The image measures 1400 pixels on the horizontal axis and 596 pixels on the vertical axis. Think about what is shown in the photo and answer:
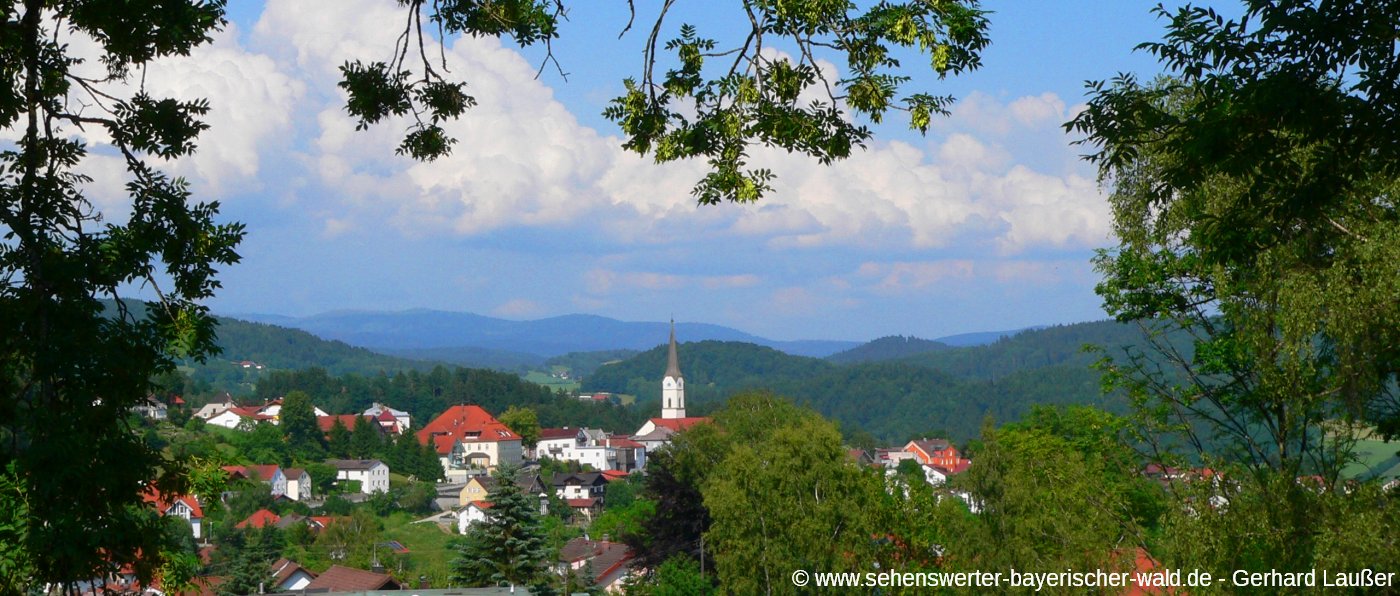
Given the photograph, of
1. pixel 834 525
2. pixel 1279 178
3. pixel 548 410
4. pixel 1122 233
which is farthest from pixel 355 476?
pixel 1279 178

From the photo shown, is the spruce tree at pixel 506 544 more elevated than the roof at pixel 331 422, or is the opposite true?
the roof at pixel 331 422

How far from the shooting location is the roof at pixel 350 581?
3788cm

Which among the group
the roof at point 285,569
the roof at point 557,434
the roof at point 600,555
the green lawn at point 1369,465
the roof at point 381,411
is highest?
the roof at point 381,411

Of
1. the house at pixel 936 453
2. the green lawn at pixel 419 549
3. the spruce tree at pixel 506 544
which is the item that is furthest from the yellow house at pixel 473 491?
the spruce tree at pixel 506 544

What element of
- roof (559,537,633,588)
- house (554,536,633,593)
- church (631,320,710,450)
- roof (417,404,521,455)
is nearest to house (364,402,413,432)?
roof (417,404,521,455)

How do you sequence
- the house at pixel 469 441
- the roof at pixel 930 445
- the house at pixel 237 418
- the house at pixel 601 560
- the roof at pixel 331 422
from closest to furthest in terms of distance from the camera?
the house at pixel 601 560 → the house at pixel 237 418 → the roof at pixel 331 422 → the house at pixel 469 441 → the roof at pixel 930 445

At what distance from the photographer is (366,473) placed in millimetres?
100375

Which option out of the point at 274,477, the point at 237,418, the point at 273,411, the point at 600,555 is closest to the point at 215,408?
the point at 273,411

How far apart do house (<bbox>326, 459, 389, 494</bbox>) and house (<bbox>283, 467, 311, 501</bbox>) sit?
4.69 metres

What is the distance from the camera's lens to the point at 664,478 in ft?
119

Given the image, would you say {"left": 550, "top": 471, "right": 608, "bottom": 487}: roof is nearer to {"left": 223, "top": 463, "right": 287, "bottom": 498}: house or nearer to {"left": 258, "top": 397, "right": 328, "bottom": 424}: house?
{"left": 223, "top": 463, "right": 287, "bottom": 498}: house

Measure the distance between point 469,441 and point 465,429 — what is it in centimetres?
583

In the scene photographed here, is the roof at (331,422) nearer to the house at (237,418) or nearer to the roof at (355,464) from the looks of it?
the house at (237,418)

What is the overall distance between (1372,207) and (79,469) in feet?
30.4
